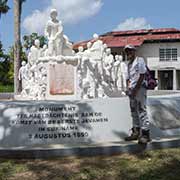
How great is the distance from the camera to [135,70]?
6273mm

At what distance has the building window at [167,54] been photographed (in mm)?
39906

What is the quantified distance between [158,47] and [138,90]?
34.5 m

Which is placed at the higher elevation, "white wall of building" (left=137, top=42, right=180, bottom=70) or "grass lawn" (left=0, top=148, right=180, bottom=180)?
"white wall of building" (left=137, top=42, right=180, bottom=70)

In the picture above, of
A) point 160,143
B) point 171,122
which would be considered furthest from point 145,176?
point 171,122

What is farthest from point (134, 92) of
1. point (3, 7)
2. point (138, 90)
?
point (3, 7)

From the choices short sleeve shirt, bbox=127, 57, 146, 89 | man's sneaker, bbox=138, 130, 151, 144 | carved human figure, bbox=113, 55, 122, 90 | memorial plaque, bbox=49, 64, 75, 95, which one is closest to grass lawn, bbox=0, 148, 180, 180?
man's sneaker, bbox=138, 130, 151, 144

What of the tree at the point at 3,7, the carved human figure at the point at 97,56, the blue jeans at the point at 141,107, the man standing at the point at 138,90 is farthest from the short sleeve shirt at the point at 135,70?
the tree at the point at 3,7

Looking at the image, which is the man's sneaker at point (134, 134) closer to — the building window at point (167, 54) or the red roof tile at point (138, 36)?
the red roof tile at point (138, 36)

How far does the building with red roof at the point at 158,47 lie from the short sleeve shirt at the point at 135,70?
107 ft

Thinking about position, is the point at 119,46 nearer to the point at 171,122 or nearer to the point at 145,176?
the point at 171,122

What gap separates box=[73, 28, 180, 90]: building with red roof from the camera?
39562 mm

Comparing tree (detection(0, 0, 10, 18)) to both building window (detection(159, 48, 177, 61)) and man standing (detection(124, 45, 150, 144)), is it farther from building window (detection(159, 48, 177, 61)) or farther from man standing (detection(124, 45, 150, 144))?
man standing (detection(124, 45, 150, 144))

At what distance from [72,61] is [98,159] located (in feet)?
24.4

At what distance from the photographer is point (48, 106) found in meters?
7.01
